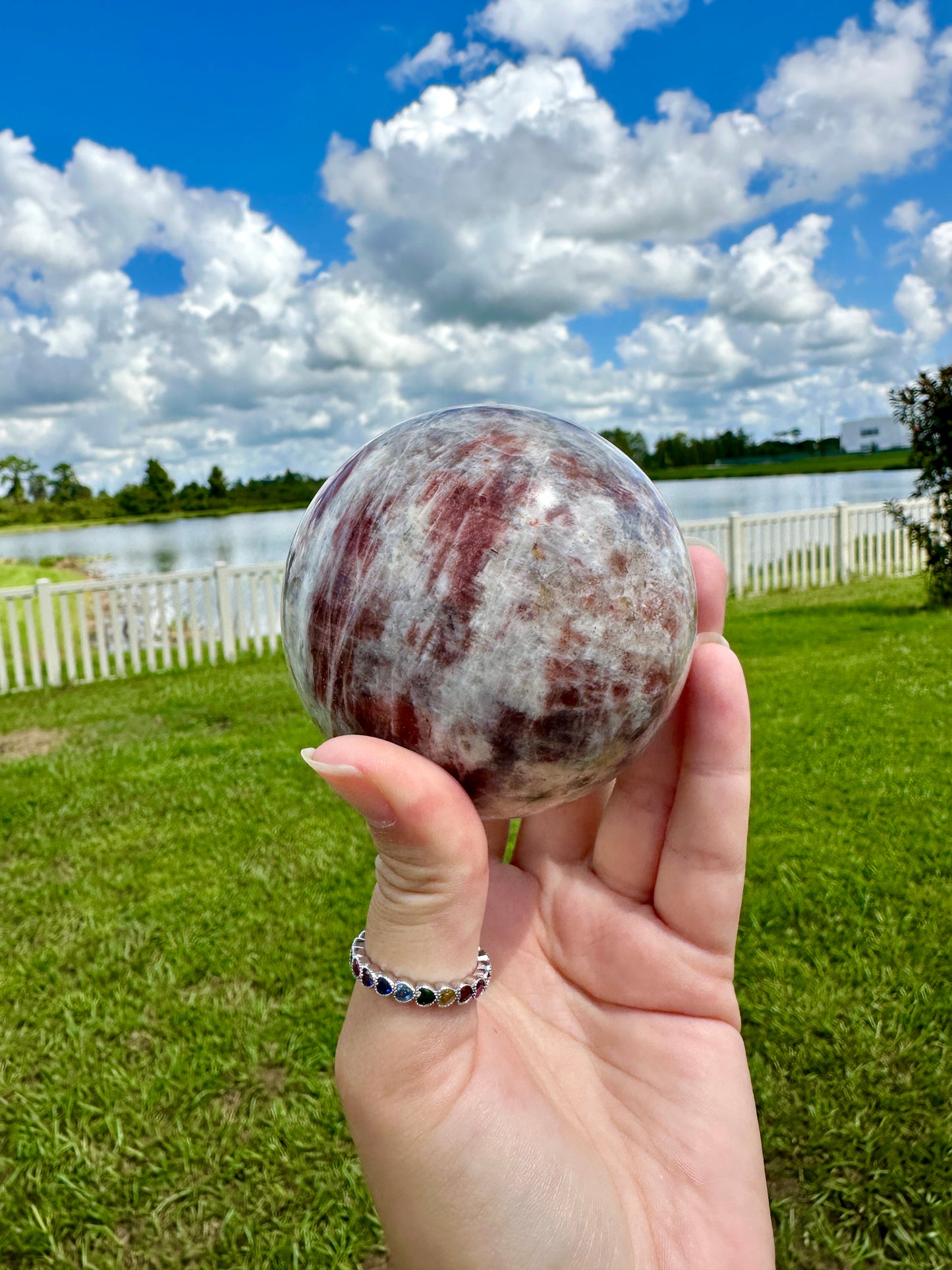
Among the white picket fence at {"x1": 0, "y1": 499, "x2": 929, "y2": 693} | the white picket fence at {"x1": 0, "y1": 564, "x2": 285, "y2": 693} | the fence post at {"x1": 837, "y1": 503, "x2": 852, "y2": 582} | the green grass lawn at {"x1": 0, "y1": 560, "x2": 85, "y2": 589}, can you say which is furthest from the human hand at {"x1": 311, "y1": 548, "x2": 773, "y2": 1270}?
the green grass lawn at {"x1": 0, "y1": 560, "x2": 85, "y2": 589}

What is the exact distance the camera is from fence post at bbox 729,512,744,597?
Answer: 16469 millimetres

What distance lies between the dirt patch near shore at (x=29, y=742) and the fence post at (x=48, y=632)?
2688 millimetres

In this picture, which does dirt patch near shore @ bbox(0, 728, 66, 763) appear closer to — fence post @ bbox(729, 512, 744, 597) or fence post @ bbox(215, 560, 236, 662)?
fence post @ bbox(215, 560, 236, 662)

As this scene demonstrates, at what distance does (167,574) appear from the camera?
1264 cm

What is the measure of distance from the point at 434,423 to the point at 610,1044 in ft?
5.23

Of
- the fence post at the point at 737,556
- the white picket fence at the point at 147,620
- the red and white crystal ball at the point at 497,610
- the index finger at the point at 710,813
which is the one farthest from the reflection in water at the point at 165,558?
the red and white crystal ball at the point at 497,610

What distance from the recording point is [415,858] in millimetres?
1596

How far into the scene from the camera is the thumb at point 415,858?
151cm

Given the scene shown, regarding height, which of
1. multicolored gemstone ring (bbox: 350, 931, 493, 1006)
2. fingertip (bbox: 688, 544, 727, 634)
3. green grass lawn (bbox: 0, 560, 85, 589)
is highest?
fingertip (bbox: 688, 544, 727, 634)

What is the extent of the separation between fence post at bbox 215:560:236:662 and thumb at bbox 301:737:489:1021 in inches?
458

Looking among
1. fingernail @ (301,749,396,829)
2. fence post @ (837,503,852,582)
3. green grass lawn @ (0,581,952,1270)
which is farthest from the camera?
fence post @ (837,503,852,582)

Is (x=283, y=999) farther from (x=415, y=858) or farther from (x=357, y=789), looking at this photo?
(x=357, y=789)

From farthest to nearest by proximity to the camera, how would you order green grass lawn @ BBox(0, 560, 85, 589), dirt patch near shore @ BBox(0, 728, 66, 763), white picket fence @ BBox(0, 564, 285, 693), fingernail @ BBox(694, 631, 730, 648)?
1. green grass lawn @ BBox(0, 560, 85, 589)
2. white picket fence @ BBox(0, 564, 285, 693)
3. dirt patch near shore @ BBox(0, 728, 66, 763)
4. fingernail @ BBox(694, 631, 730, 648)

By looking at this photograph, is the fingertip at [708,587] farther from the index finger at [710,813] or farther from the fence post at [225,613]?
the fence post at [225,613]
